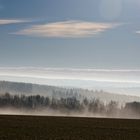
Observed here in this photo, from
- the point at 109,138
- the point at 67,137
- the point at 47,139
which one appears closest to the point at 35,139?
the point at 47,139

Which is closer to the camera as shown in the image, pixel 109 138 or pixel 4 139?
pixel 4 139

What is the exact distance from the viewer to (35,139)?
50719 millimetres

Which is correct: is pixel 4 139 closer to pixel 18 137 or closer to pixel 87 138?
pixel 18 137

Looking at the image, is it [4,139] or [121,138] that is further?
[121,138]

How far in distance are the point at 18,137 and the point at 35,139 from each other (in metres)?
2.42

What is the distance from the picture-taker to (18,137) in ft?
171

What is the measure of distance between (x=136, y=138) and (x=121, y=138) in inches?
82.1

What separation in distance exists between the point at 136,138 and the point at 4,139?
1640 centimetres

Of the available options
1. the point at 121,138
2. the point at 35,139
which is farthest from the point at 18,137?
the point at 121,138

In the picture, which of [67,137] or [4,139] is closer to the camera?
[4,139]

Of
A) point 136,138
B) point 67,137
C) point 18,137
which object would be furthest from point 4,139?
point 136,138

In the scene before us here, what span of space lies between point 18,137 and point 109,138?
10.6 metres

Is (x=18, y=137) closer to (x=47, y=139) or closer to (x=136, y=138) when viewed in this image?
(x=47, y=139)

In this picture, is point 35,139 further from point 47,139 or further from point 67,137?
point 67,137
